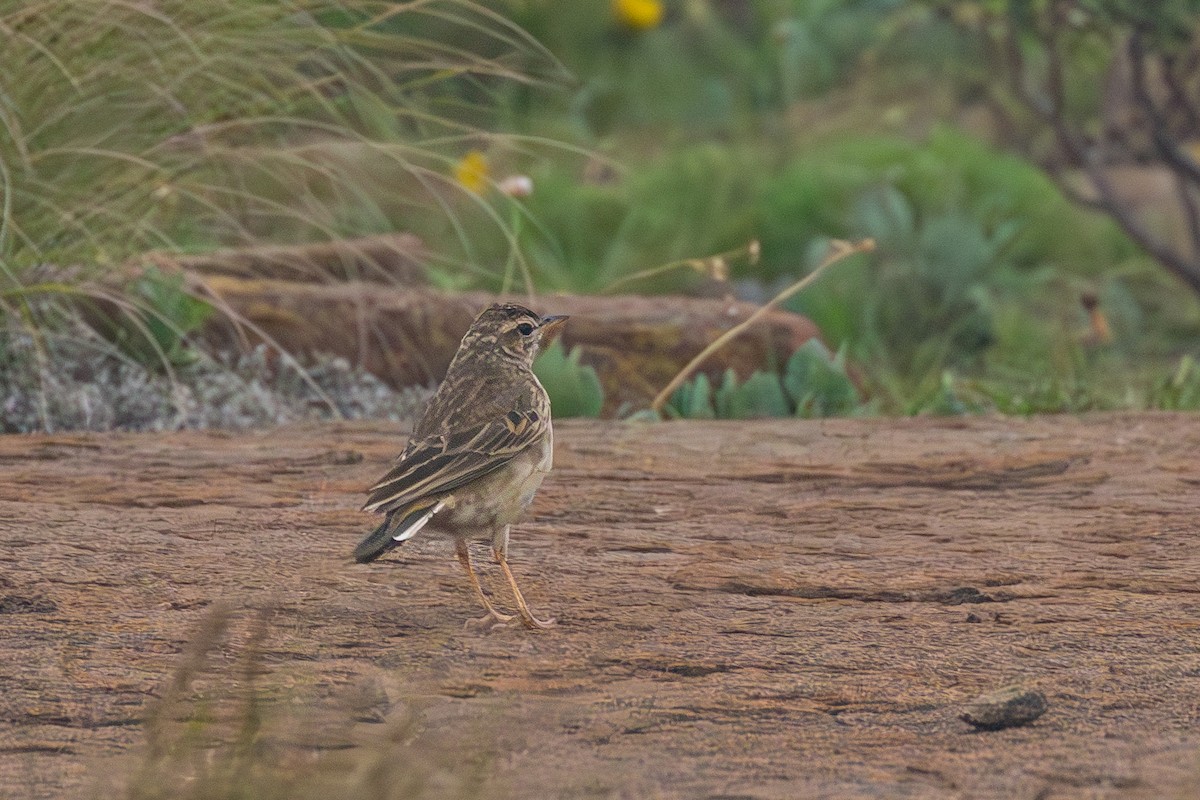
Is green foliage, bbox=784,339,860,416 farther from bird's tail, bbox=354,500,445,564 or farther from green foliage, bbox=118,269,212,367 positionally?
bird's tail, bbox=354,500,445,564

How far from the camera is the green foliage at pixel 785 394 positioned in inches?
221

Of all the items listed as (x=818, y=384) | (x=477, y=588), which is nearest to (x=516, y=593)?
(x=477, y=588)

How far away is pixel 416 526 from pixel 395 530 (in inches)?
1.7

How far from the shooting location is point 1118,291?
348 inches

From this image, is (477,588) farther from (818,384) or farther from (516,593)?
(818,384)

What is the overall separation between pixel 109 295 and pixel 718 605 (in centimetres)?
254

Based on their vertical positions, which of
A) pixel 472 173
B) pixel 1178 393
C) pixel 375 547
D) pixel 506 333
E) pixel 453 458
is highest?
pixel 472 173

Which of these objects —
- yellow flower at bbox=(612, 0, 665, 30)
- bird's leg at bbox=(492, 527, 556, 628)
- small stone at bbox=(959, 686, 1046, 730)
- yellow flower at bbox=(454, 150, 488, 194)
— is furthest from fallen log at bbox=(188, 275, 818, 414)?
yellow flower at bbox=(612, 0, 665, 30)

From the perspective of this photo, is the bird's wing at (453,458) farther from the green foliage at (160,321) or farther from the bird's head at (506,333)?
the green foliage at (160,321)

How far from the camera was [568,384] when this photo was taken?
540 centimetres

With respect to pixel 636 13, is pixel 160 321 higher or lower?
lower

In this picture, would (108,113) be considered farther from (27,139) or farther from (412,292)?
(412,292)

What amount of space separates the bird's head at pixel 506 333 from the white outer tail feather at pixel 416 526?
0.51 meters

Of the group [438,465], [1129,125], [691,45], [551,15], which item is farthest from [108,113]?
[691,45]
